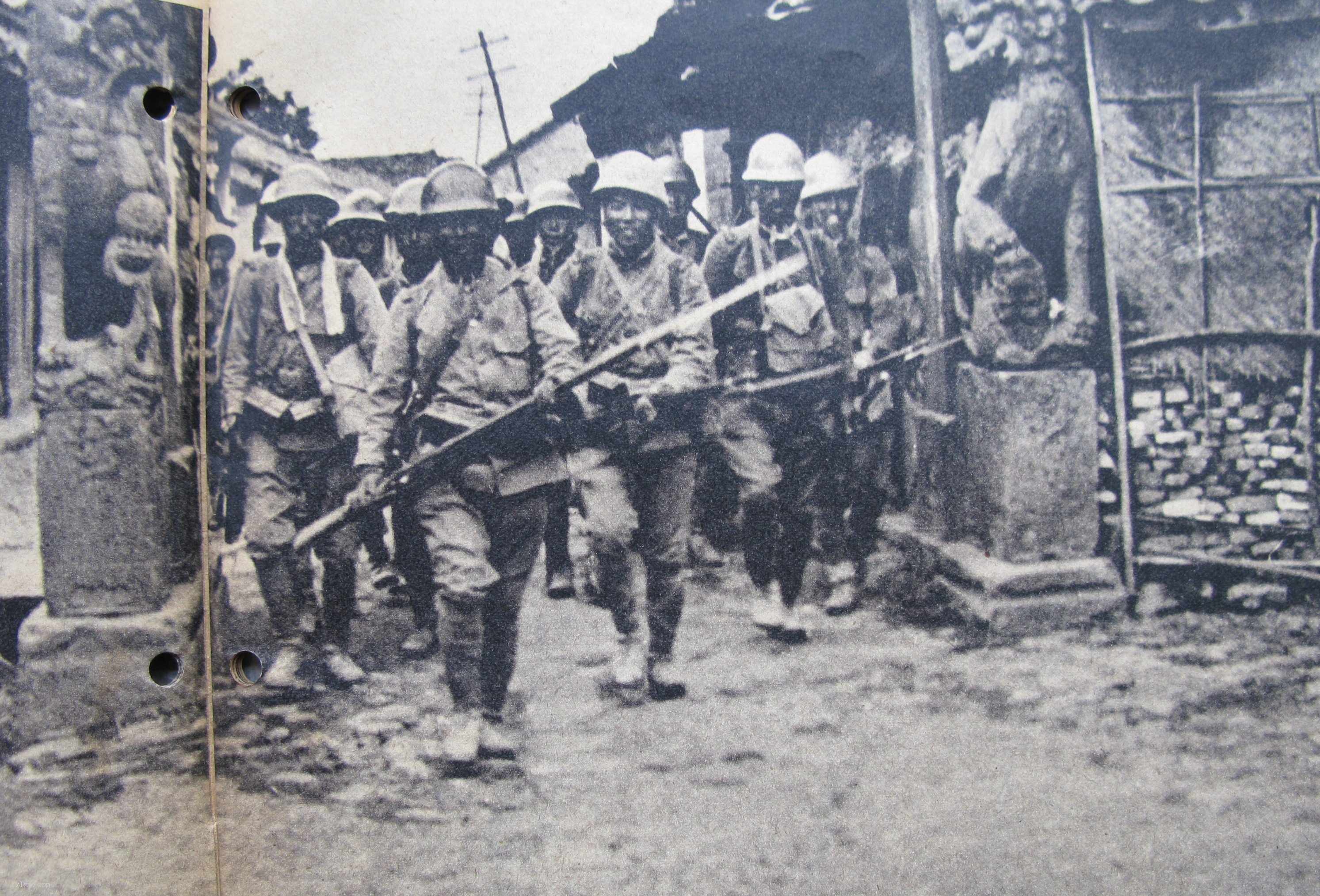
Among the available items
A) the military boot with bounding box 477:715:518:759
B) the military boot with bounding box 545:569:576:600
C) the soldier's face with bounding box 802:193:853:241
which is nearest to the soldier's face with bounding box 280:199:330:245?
the military boot with bounding box 545:569:576:600

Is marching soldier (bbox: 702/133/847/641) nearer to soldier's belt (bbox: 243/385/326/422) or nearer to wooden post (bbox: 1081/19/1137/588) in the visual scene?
wooden post (bbox: 1081/19/1137/588)

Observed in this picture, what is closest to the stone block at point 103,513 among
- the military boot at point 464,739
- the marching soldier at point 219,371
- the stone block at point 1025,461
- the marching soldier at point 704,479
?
the marching soldier at point 219,371

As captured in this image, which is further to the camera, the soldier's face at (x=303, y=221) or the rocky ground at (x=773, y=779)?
the soldier's face at (x=303, y=221)

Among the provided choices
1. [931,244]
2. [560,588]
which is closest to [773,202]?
[931,244]

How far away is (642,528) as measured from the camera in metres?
2.44

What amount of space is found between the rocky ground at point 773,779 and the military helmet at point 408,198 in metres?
1.28

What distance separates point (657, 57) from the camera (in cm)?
240

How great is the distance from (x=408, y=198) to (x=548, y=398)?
799mm

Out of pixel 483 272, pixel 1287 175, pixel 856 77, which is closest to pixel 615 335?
pixel 483 272

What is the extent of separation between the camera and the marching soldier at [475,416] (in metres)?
2.43

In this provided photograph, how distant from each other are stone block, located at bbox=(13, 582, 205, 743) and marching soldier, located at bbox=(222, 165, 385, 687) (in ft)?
1.09

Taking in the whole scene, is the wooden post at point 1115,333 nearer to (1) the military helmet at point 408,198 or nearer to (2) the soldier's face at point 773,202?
(2) the soldier's face at point 773,202

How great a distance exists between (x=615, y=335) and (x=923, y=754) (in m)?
1.68

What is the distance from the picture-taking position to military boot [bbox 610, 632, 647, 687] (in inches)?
94.7
